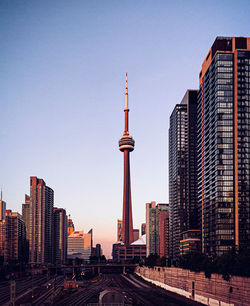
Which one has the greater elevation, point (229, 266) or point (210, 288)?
point (229, 266)

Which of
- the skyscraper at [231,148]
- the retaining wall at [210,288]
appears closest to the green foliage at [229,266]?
the retaining wall at [210,288]

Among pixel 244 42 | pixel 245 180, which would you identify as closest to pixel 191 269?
pixel 245 180

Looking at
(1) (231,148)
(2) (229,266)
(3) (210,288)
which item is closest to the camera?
(2) (229,266)

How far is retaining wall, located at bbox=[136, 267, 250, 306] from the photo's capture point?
10881cm

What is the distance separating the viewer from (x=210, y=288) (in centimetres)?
13150

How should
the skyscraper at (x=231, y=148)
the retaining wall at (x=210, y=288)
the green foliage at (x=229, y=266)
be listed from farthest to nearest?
1. the skyscraper at (x=231, y=148)
2. the green foliage at (x=229, y=266)
3. the retaining wall at (x=210, y=288)

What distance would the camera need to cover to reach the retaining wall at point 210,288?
4284 inches

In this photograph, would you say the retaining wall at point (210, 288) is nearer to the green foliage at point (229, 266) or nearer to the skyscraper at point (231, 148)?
the green foliage at point (229, 266)

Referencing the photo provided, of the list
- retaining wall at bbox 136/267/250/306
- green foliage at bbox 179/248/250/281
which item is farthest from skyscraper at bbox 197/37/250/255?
green foliage at bbox 179/248/250/281

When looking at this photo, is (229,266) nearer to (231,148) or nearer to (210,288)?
(210,288)

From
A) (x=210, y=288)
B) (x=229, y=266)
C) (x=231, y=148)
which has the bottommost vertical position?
(x=210, y=288)

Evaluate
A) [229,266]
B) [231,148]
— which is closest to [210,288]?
[229,266]

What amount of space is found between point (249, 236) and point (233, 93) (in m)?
59.3

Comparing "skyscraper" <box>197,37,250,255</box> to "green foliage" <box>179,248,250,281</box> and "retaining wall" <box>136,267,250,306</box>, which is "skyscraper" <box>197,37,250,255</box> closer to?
"retaining wall" <box>136,267,250,306</box>
